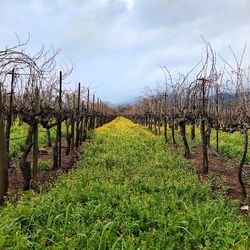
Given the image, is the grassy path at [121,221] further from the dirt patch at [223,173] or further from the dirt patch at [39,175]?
the dirt patch at [39,175]

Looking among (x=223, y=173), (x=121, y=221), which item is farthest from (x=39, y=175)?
(x=121, y=221)

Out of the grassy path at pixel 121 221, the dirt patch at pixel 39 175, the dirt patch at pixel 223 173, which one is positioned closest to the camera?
the grassy path at pixel 121 221

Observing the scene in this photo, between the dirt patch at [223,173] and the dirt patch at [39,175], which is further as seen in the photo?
the dirt patch at [223,173]

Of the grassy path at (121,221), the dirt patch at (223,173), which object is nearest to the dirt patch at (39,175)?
the grassy path at (121,221)

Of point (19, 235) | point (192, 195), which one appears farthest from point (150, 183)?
point (19, 235)

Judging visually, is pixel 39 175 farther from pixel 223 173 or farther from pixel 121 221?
pixel 121 221

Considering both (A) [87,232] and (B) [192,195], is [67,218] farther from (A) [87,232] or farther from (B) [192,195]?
(B) [192,195]

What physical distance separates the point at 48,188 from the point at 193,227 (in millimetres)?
4303

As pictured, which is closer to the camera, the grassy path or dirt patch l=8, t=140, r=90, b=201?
the grassy path

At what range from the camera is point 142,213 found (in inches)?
259

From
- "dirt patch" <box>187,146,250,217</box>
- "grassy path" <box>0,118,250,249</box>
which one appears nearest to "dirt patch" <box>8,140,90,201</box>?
"grassy path" <box>0,118,250,249</box>

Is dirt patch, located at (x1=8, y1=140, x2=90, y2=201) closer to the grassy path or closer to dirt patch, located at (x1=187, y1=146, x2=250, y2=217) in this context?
the grassy path

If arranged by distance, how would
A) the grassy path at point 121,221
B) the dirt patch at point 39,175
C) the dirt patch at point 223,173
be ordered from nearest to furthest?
the grassy path at point 121,221, the dirt patch at point 39,175, the dirt patch at point 223,173

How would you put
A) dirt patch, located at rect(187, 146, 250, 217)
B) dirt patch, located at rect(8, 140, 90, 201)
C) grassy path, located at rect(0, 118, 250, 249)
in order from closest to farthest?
grassy path, located at rect(0, 118, 250, 249), dirt patch, located at rect(8, 140, 90, 201), dirt patch, located at rect(187, 146, 250, 217)
